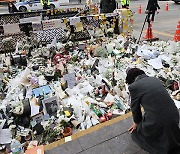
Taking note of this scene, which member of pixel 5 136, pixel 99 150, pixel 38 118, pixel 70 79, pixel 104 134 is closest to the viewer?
pixel 99 150

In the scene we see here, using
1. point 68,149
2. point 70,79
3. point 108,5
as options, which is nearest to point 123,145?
point 68,149

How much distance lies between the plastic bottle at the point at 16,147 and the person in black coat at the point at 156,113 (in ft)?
5.37

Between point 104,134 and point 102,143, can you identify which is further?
point 104,134

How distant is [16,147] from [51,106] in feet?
3.05

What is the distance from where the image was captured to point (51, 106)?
3.84 meters

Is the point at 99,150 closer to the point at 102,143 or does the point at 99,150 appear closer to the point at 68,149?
the point at 102,143

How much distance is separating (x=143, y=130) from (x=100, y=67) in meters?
2.83

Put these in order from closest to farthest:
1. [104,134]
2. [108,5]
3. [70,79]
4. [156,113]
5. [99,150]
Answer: [156,113] → [99,150] → [104,134] → [70,79] → [108,5]

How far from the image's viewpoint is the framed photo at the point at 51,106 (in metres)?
3.80

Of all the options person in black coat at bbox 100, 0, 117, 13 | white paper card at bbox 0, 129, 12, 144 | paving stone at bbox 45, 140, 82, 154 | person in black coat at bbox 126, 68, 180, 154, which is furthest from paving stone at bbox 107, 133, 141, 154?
person in black coat at bbox 100, 0, 117, 13

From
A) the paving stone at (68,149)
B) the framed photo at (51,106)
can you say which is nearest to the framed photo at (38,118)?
the framed photo at (51,106)

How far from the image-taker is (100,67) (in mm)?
5387

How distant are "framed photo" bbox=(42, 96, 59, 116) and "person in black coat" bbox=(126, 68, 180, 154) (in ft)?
5.18

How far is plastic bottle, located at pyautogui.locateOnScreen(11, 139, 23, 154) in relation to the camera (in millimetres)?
3038
